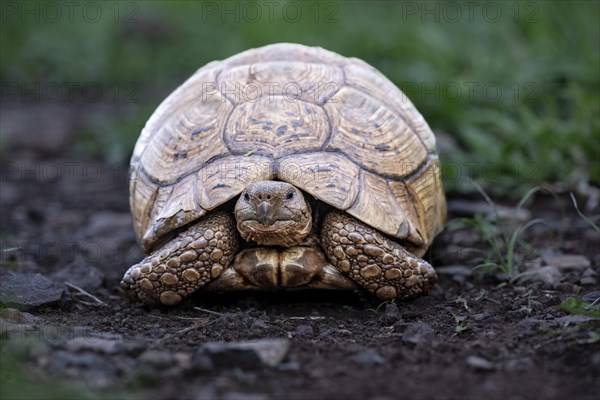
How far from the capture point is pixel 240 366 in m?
3.15

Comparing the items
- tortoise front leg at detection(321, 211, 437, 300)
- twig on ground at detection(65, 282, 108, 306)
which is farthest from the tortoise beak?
twig on ground at detection(65, 282, 108, 306)

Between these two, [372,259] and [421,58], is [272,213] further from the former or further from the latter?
[421,58]

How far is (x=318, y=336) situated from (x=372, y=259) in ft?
2.10

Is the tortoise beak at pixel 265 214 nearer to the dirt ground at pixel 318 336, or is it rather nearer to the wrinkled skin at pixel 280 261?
the wrinkled skin at pixel 280 261

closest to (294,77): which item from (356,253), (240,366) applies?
(356,253)

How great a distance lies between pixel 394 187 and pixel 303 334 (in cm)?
106

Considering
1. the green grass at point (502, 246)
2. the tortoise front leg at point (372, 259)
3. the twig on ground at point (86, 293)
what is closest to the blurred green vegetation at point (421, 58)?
the green grass at point (502, 246)

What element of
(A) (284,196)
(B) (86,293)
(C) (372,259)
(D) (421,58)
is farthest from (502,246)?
(D) (421,58)

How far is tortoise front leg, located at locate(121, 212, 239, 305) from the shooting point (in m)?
4.25

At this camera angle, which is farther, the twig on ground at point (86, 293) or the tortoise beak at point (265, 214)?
the twig on ground at point (86, 293)

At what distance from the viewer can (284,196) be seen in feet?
13.3

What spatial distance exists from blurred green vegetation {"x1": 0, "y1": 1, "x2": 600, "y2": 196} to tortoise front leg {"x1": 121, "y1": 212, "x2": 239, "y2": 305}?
107 inches

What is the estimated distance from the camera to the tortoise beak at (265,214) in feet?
13.1

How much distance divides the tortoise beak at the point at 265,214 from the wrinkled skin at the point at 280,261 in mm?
73
